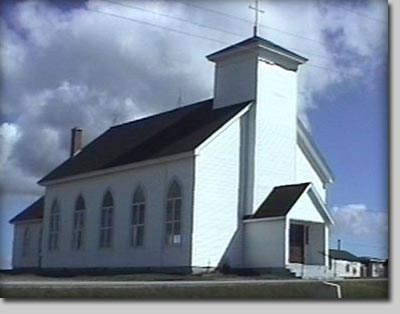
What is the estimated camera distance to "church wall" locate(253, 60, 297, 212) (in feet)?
59.8

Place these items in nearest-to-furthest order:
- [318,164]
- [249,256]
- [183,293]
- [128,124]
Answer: [183,293]
[128,124]
[318,164]
[249,256]

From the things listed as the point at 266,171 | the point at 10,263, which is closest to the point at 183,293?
the point at 10,263

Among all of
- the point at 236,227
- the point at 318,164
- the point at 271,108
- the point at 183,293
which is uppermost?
the point at 271,108

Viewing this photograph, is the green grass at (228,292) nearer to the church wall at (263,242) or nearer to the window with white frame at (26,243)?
the window with white frame at (26,243)

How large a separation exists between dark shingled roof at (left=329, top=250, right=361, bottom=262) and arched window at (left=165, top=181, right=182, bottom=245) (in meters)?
3.01

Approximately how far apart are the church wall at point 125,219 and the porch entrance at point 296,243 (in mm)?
2076

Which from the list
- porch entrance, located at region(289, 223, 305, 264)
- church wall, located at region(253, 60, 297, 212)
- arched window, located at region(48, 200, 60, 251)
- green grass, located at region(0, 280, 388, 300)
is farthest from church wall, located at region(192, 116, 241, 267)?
green grass, located at region(0, 280, 388, 300)

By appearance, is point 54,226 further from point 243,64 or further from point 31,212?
point 243,64

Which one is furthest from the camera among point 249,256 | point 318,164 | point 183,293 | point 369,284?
point 249,256

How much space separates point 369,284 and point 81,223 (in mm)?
7393

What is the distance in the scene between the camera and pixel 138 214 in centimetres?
1861

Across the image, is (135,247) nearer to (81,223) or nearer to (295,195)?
(81,223)

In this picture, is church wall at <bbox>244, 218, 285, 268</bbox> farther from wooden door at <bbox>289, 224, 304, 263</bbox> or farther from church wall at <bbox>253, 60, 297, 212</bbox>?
church wall at <bbox>253, 60, 297, 212</bbox>

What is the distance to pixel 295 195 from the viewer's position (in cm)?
1820
